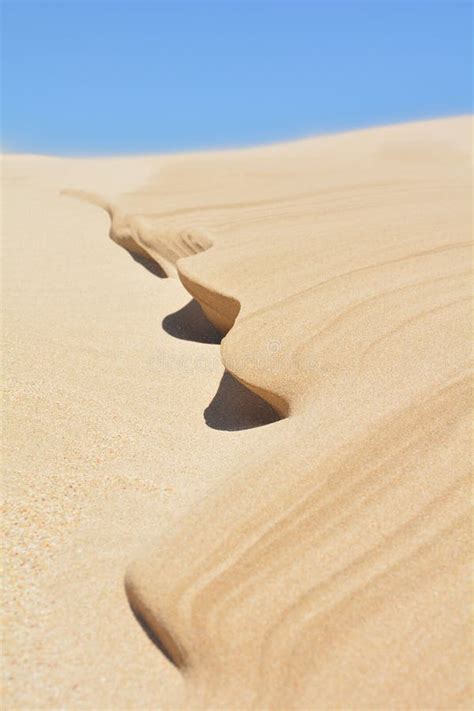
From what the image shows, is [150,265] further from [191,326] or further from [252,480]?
[252,480]

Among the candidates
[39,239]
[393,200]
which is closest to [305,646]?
[393,200]

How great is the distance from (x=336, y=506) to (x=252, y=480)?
0.54 feet

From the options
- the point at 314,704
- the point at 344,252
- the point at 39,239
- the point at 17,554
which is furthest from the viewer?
the point at 39,239

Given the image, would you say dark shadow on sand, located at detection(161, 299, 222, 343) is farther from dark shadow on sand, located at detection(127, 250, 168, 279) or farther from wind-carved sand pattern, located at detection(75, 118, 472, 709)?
dark shadow on sand, located at detection(127, 250, 168, 279)

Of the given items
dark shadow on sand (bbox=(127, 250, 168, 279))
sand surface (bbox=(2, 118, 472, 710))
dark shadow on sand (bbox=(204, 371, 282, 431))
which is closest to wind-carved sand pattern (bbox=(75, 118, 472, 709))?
sand surface (bbox=(2, 118, 472, 710))

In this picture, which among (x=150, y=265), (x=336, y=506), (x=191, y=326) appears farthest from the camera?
(x=150, y=265)

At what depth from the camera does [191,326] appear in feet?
7.94

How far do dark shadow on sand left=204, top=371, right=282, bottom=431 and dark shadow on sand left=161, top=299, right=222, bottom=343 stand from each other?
48 centimetres

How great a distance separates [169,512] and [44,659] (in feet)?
1.14

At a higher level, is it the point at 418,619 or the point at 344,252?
the point at 344,252

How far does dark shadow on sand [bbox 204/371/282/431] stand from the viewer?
1.67m

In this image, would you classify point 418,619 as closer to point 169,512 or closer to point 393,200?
point 169,512

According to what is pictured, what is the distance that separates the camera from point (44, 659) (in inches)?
40.1

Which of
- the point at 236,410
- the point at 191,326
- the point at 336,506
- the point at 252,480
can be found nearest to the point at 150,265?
the point at 191,326
